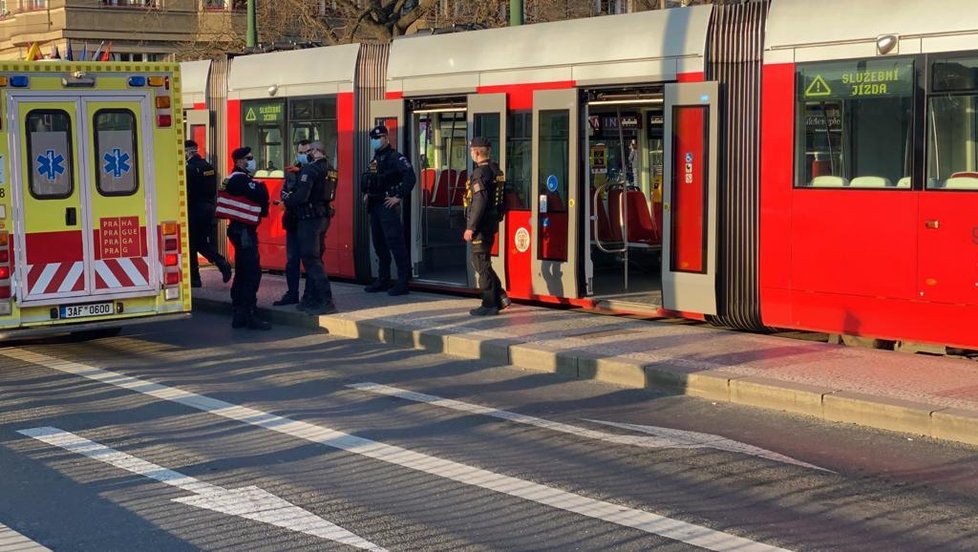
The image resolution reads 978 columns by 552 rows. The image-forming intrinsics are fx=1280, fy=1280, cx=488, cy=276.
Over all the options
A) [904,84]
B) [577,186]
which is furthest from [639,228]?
[904,84]

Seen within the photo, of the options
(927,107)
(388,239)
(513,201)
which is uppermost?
(927,107)

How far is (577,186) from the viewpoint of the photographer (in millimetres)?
13805

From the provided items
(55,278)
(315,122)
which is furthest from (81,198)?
(315,122)

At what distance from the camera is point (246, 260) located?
13.9 metres

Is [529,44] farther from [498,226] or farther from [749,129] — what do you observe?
[749,129]

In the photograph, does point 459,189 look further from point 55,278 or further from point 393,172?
point 55,278

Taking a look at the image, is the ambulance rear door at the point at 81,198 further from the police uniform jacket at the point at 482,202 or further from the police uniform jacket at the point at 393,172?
the police uniform jacket at the point at 393,172

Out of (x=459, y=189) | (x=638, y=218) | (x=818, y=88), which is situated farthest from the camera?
(x=459, y=189)

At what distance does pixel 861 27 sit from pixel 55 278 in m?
7.73

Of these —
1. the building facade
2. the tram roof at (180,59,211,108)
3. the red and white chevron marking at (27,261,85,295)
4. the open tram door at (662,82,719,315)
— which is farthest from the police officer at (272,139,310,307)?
the building facade

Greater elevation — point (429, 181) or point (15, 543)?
point (429, 181)

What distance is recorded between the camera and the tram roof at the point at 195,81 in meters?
20.0

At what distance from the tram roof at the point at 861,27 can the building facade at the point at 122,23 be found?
35.0m

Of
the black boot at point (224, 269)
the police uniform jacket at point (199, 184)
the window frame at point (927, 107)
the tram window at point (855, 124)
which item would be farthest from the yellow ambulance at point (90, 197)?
the window frame at point (927, 107)
